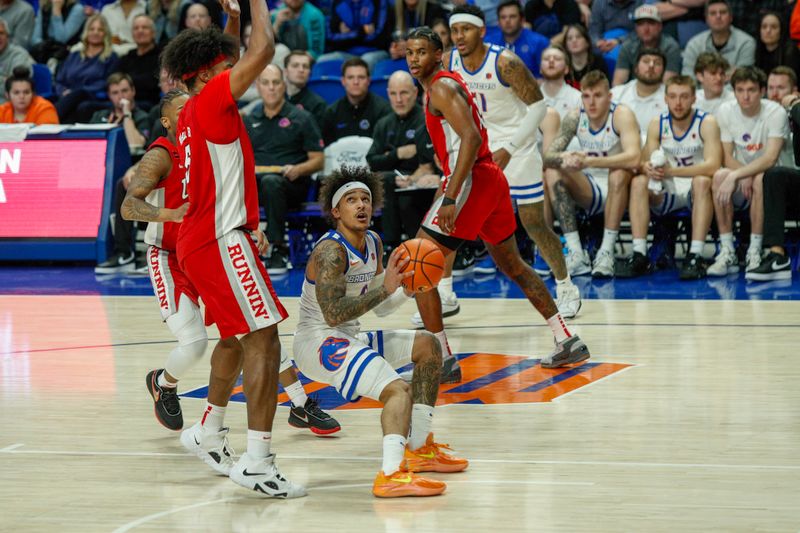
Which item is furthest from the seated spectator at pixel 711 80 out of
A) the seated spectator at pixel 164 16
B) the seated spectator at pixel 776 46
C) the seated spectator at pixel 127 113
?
the seated spectator at pixel 164 16

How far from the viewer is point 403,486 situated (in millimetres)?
4434

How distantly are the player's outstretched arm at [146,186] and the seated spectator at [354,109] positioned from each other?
20.3 ft

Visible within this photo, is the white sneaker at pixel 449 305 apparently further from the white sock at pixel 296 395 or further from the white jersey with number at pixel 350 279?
the white jersey with number at pixel 350 279

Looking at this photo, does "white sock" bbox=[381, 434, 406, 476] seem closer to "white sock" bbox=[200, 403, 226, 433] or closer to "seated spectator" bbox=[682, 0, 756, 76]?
"white sock" bbox=[200, 403, 226, 433]

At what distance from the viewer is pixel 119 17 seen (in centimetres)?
1434

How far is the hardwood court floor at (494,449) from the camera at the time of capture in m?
4.22

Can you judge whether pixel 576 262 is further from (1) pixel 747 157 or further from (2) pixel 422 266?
(2) pixel 422 266

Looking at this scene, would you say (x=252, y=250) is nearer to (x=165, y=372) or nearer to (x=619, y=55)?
(x=165, y=372)

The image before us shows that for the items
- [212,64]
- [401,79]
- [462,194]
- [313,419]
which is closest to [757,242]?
[401,79]

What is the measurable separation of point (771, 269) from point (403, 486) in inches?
252

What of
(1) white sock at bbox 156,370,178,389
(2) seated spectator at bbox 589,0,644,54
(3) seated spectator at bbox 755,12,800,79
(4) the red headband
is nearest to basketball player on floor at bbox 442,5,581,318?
(1) white sock at bbox 156,370,178,389

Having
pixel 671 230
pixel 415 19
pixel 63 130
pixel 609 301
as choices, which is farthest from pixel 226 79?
pixel 415 19

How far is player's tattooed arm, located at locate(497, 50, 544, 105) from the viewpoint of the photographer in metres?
7.65

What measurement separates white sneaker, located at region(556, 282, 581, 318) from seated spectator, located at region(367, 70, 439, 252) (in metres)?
2.76
